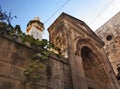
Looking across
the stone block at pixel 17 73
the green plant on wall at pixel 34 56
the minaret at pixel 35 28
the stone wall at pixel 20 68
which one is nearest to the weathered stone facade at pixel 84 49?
the minaret at pixel 35 28

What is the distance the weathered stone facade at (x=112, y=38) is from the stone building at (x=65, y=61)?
23.2 ft

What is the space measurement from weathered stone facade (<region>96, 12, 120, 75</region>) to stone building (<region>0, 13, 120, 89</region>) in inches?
278

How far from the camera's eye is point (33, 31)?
721 centimetres

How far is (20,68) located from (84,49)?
458 centimetres

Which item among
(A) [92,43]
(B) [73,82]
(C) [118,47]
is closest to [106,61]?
(A) [92,43]

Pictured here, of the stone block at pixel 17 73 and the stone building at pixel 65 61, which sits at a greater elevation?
the stone building at pixel 65 61

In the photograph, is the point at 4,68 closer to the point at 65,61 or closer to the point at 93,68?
the point at 65,61

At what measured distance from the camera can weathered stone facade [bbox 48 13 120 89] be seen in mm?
6234

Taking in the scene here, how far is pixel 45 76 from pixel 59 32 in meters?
3.39

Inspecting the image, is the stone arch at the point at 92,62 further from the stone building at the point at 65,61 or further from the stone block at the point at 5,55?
the stone block at the point at 5,55

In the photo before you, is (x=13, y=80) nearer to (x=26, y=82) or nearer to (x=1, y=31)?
(x=26, y=82)

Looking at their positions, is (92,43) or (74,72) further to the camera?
(92,43)

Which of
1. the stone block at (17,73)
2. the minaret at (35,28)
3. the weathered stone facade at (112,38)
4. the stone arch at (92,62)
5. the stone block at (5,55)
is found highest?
the weathered stone facade at (112,38)

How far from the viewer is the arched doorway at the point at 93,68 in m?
6.89
